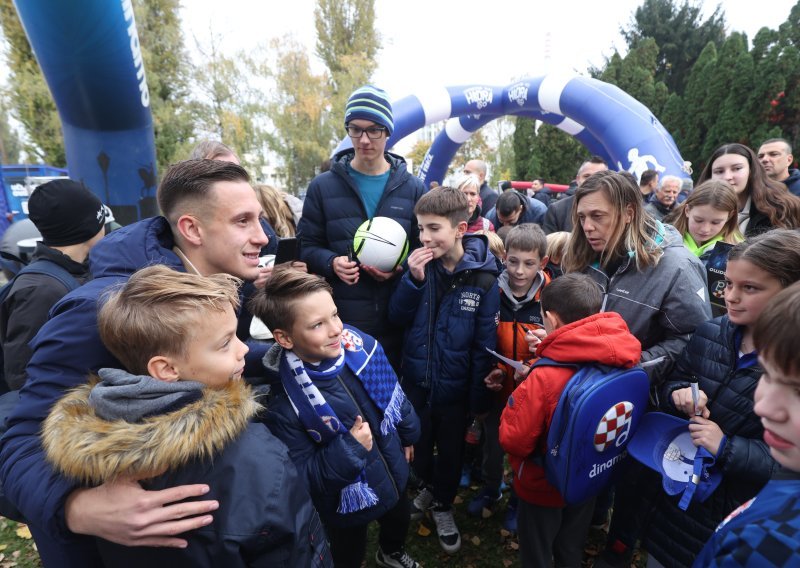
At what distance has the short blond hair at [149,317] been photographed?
3.88ft

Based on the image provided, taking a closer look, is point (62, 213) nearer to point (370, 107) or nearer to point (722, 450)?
point (370, 107)

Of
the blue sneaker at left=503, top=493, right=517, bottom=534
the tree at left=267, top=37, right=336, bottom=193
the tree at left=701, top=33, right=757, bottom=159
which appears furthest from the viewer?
the tree at left=267, top=37, right=336, bottom=193

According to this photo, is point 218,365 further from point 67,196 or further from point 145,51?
point 145,51

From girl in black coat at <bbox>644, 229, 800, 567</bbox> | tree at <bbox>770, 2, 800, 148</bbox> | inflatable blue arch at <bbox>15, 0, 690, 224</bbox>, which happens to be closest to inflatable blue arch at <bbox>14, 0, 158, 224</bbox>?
inflatable blue arch at <bbox>15, 0, 690, 224</bbox>

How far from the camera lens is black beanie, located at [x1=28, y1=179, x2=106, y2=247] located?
2.23 meters

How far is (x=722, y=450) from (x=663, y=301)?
77 cm

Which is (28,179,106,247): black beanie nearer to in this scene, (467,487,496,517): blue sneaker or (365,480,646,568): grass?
(365,480,646,568): grass

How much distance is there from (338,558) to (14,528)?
9.50 feet

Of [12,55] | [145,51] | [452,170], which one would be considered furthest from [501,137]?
[12,55]

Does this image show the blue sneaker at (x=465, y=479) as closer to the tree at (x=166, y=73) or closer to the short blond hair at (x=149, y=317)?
the short blond hair at (x=149, y=317)

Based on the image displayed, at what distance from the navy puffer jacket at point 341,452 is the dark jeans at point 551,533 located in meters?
0.71

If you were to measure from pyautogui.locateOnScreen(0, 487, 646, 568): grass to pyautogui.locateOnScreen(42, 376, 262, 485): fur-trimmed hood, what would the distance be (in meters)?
2.04

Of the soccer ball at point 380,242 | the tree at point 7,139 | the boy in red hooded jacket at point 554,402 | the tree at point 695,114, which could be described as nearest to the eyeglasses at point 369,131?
the soccer ball at point 380,242

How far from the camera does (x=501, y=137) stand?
32.0 m
